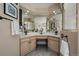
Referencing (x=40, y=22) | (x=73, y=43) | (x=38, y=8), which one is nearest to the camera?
(x=73, y=43)

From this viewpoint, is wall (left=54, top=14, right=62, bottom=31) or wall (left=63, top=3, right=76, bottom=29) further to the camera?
wall (left=54, top=14, right=62, bottom=31)

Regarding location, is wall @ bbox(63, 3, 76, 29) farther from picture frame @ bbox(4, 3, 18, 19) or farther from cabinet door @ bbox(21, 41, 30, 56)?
cabinet door @ bbox(21, 41, 30, 56)

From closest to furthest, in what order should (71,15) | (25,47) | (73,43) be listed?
(73,43) < (71,15) < (25,47)

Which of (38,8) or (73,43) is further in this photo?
(38,8)

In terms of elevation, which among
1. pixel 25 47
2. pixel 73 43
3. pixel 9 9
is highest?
pixel 9 9

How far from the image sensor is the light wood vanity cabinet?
390cm

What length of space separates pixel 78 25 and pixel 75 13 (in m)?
0.31

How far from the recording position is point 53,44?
413 cm

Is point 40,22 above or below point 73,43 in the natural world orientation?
above

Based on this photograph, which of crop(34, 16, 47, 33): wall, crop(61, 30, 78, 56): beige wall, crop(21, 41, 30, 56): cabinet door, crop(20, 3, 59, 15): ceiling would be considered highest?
crop(20, 3, 59, 15): ceiling

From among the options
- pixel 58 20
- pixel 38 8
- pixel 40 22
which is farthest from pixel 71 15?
pixel 40 22

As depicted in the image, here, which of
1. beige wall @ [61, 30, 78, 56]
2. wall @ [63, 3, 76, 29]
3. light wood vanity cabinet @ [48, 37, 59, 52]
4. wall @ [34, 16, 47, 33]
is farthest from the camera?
A: wall @ [34, 16, 47, 33]

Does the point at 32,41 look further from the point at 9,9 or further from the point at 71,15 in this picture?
the point at 9,9

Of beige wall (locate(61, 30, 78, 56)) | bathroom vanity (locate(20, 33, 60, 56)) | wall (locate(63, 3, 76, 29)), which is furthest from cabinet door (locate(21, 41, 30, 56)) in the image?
beige wall (locate(61, 30, 78, 56))
